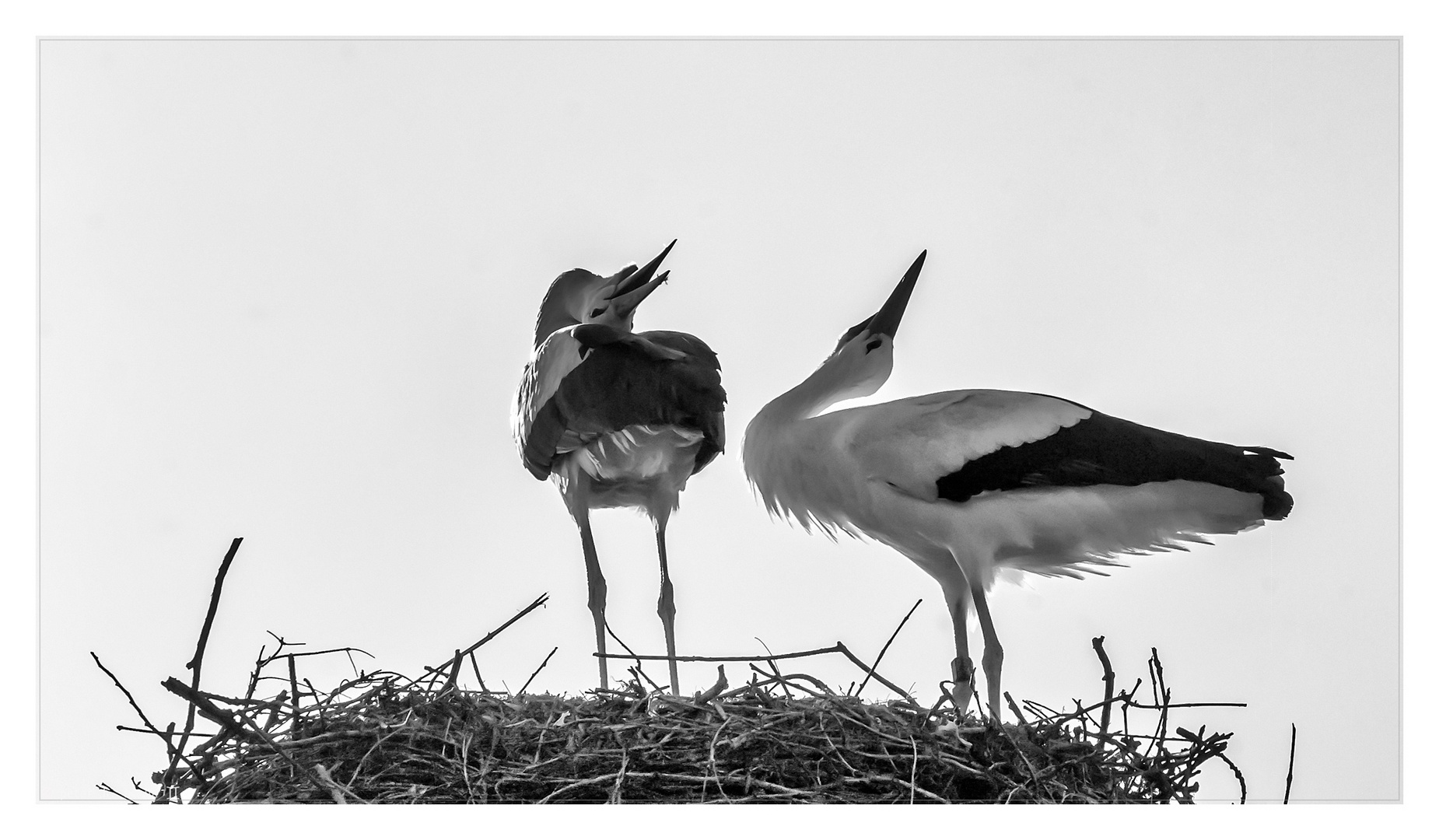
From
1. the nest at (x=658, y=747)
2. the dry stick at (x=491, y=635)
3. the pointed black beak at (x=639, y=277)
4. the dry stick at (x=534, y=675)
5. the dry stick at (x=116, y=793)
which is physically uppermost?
the pointed black beak at (x=639, y=277)

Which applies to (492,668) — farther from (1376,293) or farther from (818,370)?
(1376,293)

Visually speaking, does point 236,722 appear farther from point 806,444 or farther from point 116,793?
point 806,444

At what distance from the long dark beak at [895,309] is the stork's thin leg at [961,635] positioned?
1.09ft

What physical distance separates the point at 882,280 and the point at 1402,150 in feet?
2.13

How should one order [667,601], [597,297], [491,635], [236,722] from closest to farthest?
1. [236,722]
2. [491,635]
3. [597,297]
4. [667,601]

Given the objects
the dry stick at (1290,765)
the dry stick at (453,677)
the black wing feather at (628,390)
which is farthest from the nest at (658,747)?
the black wing feather at (628,390)

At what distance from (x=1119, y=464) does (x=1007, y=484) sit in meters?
0.13

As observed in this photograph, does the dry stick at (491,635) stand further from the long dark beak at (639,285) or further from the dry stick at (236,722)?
the long dark beak at (639,285)

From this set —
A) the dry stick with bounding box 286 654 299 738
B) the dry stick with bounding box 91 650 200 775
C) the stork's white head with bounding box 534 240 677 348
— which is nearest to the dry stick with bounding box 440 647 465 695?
the dry stick with bounding box 286 654 299 738

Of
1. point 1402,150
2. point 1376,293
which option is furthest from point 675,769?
point 1402,150

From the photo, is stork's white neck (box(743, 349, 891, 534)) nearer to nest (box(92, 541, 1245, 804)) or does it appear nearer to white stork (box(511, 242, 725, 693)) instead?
white stork (box(511, 242, 725, 693))

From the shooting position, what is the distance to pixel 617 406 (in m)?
1.93

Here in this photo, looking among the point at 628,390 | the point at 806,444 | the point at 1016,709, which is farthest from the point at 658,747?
the point at 628,390

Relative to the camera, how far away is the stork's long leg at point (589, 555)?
6.73 ft
